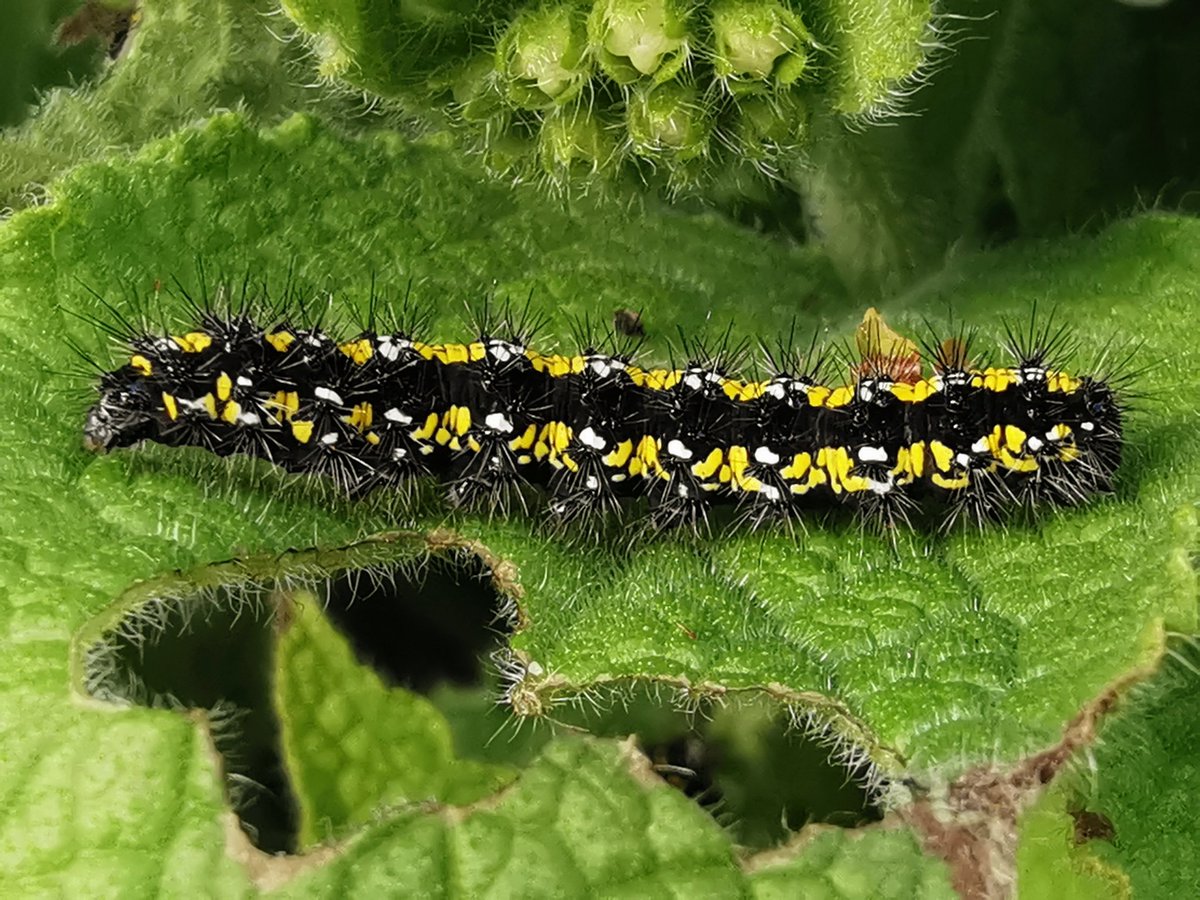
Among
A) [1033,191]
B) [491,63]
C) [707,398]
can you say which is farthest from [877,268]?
[491,63]

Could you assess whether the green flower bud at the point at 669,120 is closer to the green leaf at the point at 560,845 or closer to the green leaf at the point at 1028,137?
the green leaf at the point at 1028,137

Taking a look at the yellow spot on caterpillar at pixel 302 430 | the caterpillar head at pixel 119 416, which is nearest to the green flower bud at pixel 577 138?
the yellow spot on caterpillar at pixel 302 430

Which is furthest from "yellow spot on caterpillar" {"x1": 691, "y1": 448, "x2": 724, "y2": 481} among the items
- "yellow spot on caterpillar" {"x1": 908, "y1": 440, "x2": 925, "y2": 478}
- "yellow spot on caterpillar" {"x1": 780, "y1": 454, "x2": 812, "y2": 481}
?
"yellow spot on caterpillar" {"x1": 908, "y1": 440, "x2": 925, "y2": 478}

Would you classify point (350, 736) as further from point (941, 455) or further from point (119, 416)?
point (941, 455)

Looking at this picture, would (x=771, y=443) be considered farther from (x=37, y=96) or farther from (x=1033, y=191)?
(x=37, y=96)

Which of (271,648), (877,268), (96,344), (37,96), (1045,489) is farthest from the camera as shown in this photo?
(37,96)
